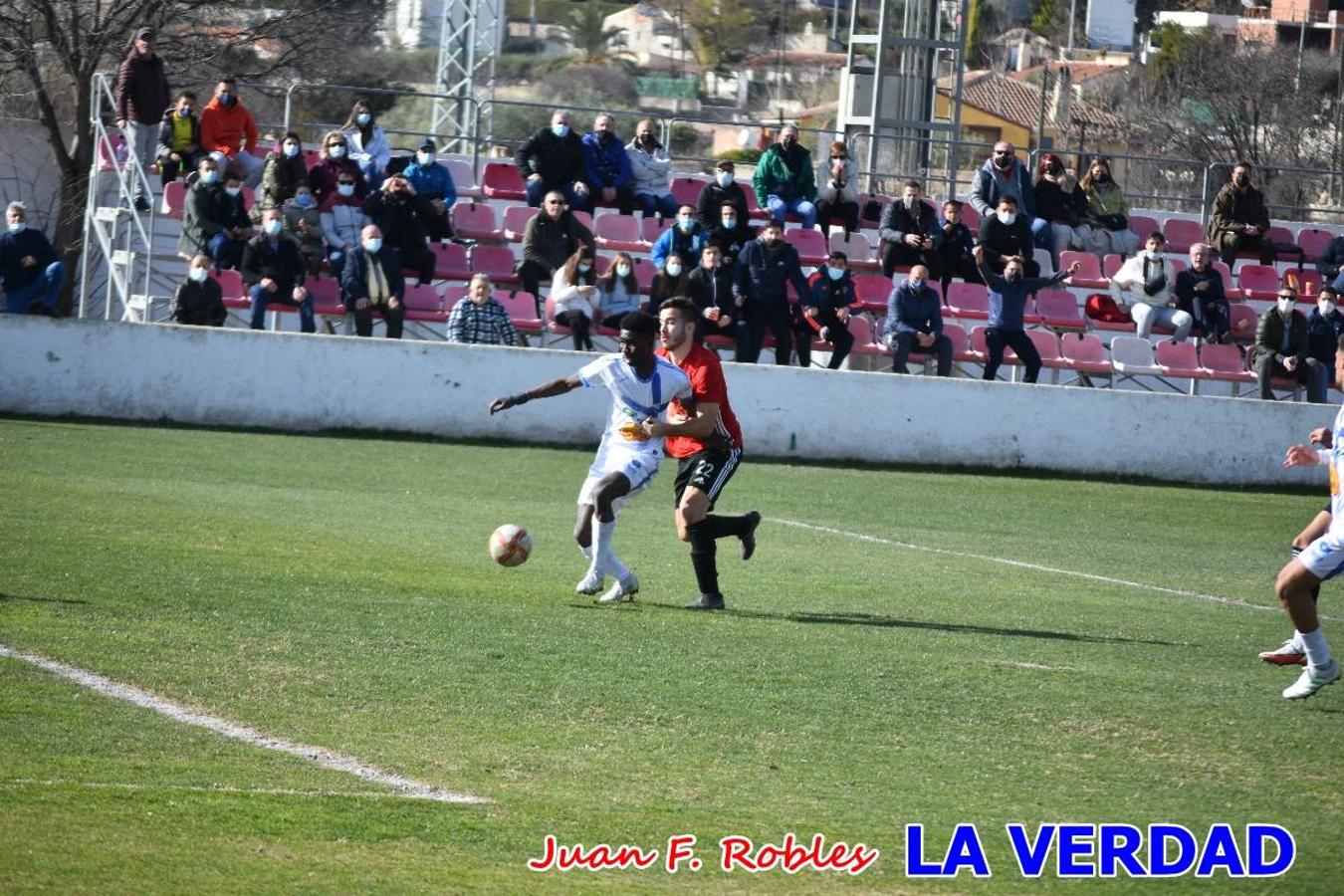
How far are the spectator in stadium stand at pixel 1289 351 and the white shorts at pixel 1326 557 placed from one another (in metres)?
16.0

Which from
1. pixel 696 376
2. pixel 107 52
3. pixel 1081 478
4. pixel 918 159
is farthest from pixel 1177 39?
pixel 696 376

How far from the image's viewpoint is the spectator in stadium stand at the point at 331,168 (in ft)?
76.5

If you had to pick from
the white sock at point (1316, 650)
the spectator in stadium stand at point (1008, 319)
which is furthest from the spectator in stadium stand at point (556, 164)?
the white sock at point (1316, 650)

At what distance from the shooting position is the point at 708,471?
35.2 feet

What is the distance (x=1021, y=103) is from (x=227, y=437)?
6010cm

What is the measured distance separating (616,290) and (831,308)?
2.70 m

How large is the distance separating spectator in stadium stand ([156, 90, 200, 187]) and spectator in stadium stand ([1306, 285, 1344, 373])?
14.6 meters

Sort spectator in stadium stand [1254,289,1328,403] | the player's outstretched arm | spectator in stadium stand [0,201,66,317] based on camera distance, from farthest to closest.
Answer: spectator in stadium stand [1254,289,1328,403], spectator in stadium stand [0,201,66,317], the player's outstretched arm

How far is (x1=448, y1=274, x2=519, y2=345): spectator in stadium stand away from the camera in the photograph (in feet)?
70.2

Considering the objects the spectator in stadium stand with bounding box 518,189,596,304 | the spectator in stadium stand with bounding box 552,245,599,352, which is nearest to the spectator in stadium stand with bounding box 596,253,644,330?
the spectator in stadium stand with bounding box 552,245,599,352

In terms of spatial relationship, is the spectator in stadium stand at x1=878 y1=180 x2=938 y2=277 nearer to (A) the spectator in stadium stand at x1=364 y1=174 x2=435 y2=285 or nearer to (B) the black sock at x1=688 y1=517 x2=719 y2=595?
(A) the spectator in stadium stand at x1=364 y1=174 x2=435 y2=285

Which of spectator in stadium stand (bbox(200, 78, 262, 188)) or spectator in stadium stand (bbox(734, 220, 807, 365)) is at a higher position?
spectator in stadium stand (bbox(200, 78, 262, 188))

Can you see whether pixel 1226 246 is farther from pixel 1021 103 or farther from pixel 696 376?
pixel 1021 103

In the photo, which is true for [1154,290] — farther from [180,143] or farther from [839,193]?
[180,143]
